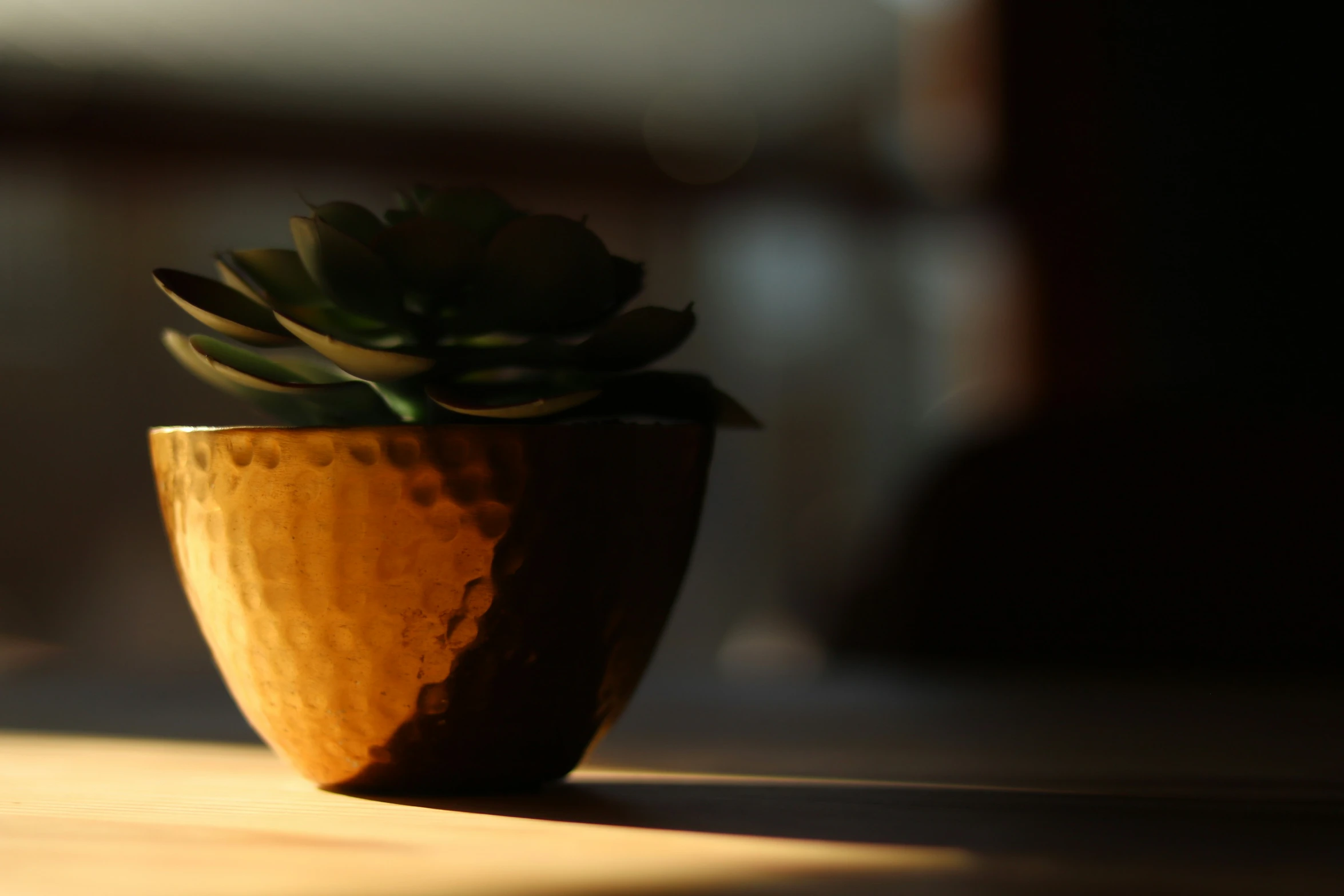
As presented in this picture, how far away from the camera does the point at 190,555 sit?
33cm

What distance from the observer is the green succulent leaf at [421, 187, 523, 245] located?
34cm

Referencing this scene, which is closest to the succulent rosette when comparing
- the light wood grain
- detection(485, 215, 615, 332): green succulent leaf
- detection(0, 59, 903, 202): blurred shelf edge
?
detection(485, 215, 615, 332): green succulent leaf

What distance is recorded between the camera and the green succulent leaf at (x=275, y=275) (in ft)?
1.09

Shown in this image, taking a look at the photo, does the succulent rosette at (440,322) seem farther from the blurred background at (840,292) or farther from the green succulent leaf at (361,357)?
the blurred background at (840,292)

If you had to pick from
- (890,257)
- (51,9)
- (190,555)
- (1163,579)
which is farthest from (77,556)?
(190,555)

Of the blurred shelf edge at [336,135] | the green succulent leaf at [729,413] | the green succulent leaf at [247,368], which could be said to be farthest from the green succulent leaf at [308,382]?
the blurred shelf edge at [336,135]

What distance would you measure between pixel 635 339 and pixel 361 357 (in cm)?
8

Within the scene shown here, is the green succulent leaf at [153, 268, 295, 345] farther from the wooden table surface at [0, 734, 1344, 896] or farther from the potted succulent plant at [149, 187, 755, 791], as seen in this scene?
the wooden table surface at [0, 734, 1344, 896]

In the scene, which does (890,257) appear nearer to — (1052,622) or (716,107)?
(716,107)

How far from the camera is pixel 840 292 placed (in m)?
4.41

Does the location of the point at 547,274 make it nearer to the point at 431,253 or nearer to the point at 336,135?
the point at 431,253

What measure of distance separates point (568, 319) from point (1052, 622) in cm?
84

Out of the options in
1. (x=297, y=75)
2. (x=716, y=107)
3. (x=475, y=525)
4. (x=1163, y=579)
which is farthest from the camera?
(x=716, y=107)

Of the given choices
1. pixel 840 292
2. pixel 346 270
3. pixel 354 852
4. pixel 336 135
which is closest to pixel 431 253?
pixel 346 270
